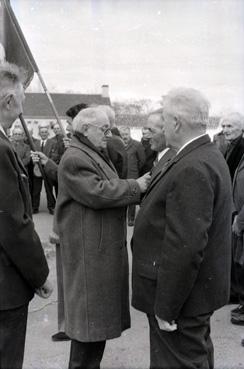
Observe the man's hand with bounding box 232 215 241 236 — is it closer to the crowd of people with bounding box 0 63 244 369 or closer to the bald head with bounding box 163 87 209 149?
the crowd of people with bounding box 0 63 244 369

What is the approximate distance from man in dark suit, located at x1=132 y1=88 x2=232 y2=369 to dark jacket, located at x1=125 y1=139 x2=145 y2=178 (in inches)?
265

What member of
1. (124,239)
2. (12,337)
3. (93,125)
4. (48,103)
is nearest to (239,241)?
(124,239)

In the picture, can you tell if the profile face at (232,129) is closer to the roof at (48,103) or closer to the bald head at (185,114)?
the bald head at (185,114)

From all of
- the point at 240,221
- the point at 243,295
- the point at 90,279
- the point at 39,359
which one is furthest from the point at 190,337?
the point at 243,295

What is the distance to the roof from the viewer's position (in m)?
35.2

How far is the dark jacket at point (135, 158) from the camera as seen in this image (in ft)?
30.1

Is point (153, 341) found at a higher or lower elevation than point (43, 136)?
higher

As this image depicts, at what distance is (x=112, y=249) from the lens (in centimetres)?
281

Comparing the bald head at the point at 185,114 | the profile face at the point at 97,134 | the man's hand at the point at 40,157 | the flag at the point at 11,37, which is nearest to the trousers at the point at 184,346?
the bald head at the point at 185,114

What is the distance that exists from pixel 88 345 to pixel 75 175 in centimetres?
107

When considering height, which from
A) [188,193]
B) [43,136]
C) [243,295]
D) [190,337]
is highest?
[188,193]

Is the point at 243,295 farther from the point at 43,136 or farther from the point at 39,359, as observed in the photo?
the point at 43,136

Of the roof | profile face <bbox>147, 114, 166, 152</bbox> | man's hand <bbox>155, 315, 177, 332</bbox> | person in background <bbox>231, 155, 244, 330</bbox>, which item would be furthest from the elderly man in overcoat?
the roof

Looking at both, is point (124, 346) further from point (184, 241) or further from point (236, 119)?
point (236, 119)
